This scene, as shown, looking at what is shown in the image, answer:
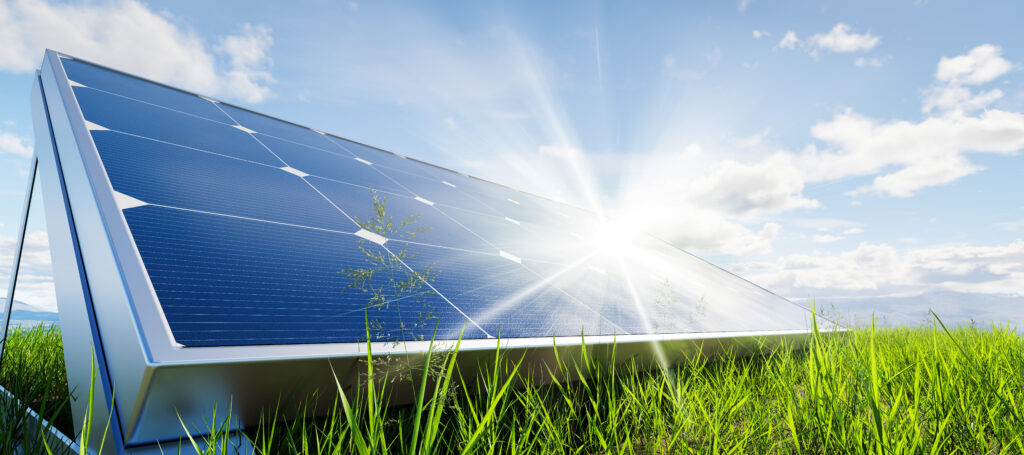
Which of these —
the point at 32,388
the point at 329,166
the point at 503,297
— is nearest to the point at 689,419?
the point at 503,297

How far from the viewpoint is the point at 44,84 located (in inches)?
141

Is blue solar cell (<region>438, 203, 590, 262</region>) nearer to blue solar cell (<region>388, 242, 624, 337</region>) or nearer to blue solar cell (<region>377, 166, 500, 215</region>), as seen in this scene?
blue solar cell (<region>377, 166, 500, 215</region>)

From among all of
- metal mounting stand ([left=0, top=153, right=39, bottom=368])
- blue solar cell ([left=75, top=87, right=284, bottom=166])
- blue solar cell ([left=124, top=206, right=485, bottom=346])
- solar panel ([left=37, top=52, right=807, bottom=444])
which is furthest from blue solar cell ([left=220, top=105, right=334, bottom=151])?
blue solar cell ([left=124, top=206, right=485, bottom=346])

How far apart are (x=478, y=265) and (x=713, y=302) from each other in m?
2.87

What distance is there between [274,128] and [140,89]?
1191mm

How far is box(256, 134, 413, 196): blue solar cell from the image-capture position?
3.81 meters

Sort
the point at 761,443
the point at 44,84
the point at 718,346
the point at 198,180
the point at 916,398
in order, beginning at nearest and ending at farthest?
the point at 916,398 → the point at 761,443 → the point at 198,180 → the point at 718,346 → the point at 44,84

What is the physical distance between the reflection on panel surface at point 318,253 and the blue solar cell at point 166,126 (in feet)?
0.07

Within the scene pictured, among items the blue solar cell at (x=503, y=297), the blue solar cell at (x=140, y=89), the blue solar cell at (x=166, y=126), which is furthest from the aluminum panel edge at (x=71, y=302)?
the blue solar cell at (x=140, y=89)

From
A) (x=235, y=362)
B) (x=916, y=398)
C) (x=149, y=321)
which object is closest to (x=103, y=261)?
(x=149, y=321)

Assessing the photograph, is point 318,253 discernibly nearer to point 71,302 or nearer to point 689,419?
point 71,302

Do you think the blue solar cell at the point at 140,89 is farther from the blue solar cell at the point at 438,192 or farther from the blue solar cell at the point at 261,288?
the blue solar cell at the point at 261,288

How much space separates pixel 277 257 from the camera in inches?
77.1

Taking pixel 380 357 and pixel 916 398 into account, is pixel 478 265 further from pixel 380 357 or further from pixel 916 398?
pixel 916 398
